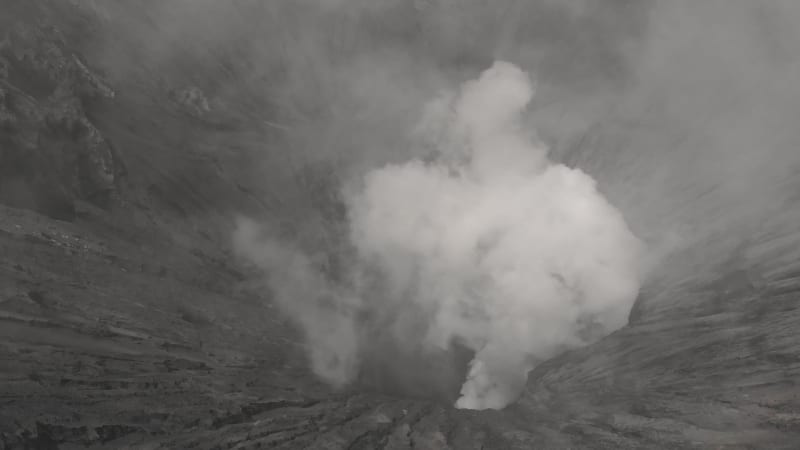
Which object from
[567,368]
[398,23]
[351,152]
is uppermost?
[398,23]

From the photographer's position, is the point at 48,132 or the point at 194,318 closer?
the point at 194,318

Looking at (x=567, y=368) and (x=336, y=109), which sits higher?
(x=336, y=109)

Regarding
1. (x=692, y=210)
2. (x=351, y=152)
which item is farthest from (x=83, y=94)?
(x=692, y=210)

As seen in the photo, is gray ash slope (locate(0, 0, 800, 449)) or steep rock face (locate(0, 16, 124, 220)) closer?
gray ash slope (locate(0, 0, 800, 449))

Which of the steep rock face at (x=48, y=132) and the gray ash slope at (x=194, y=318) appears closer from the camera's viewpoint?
the gray ash slope at (x=194, y=318)

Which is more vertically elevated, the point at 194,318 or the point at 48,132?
the point at 48,132

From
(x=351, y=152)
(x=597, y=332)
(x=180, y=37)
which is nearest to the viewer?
(x=597, y=332)

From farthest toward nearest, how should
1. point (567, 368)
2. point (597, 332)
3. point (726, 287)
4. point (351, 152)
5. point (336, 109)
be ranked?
point (336, 109), point (351, 152), point (597, 332), point (567, 368), point (726, 287)

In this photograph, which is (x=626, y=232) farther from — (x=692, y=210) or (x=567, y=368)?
(x=567, y=368)
